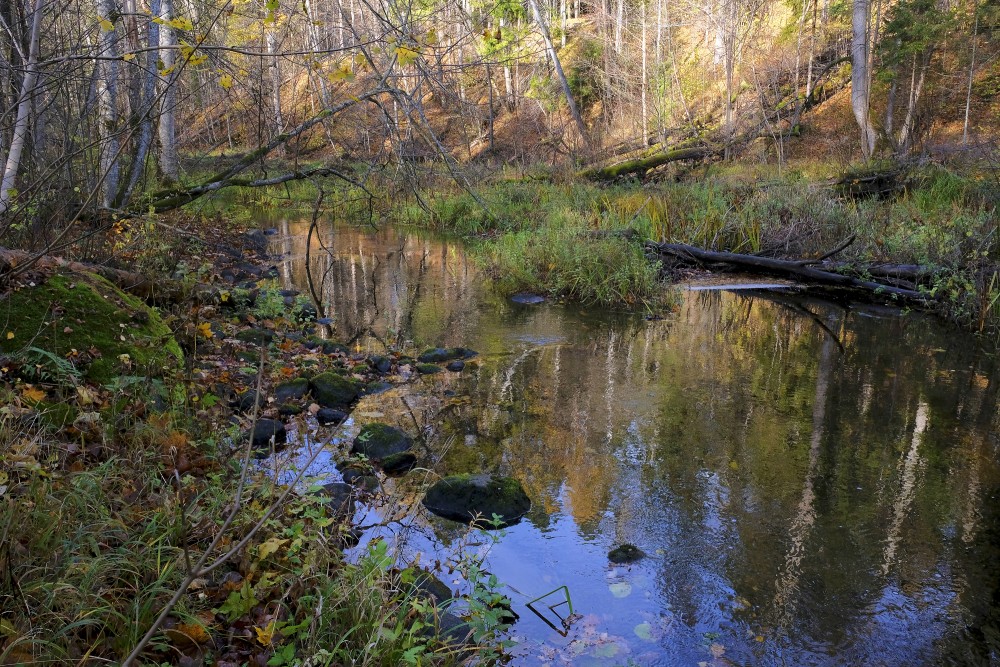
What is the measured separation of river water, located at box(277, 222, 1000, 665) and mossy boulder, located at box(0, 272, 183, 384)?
74.1 inches

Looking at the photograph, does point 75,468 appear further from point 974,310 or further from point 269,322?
point 974,310

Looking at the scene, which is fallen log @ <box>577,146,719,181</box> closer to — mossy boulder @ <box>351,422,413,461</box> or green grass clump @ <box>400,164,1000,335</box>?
green grass clump @ <box>400,164,1000,335</box>

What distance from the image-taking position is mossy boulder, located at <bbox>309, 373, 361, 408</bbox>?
635cm

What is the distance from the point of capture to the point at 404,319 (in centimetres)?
965

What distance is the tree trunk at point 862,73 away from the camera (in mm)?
20312

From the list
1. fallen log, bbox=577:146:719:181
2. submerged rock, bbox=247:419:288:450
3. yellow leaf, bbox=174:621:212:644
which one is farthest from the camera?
fallen log, bbox=577:146:719:181

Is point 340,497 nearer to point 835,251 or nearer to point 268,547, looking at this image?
point 268,547

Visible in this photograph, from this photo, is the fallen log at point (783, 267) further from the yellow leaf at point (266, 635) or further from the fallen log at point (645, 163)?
the yellow leaf at point (266, 635)

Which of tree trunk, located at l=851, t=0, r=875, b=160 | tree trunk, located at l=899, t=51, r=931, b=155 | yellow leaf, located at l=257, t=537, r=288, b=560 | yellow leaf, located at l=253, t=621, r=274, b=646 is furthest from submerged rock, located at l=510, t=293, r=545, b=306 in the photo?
tree trunk, located at l=899, t=51, r=931, b=155

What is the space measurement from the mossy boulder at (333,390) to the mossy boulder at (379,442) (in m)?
0.78

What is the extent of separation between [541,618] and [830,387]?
187 inches

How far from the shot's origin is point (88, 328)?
4.89m

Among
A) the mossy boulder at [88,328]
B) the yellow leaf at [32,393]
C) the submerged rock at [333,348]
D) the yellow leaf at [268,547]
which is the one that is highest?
the mossy boulder at [88,328]

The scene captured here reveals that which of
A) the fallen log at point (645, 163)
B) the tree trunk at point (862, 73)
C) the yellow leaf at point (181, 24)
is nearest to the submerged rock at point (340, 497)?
the yellow leaf at point (181, 24)
